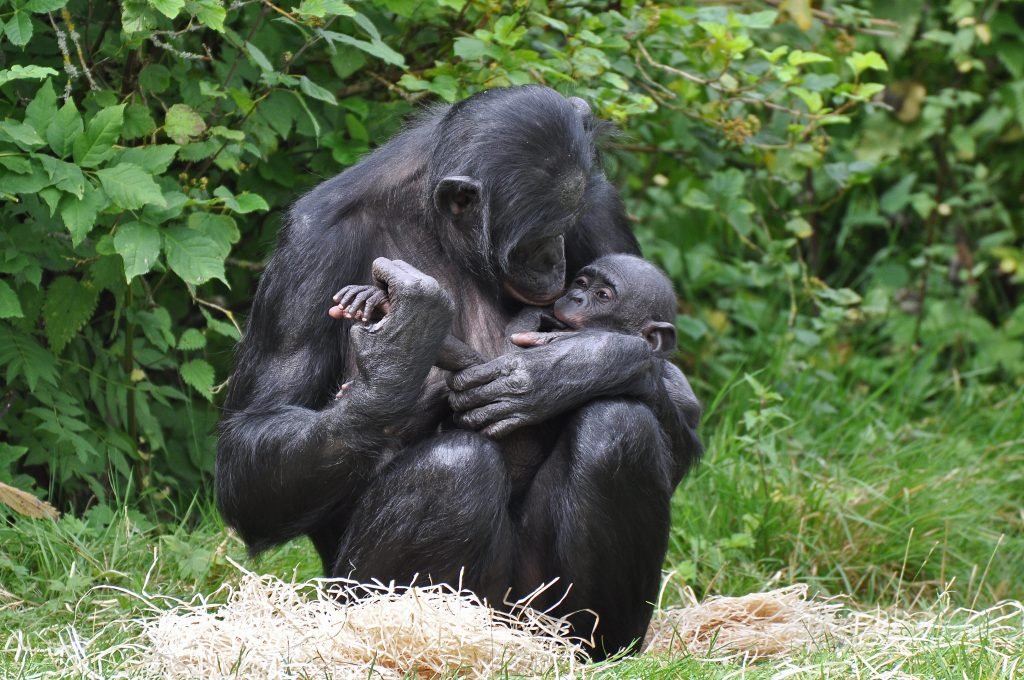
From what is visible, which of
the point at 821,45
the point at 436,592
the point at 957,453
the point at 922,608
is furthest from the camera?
the point at 821,45

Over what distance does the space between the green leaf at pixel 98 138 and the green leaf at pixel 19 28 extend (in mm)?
312

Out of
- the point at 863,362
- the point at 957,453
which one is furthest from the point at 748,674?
the point at 863,362

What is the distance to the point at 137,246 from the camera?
14.7 ft

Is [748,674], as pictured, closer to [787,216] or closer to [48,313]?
[48,313]

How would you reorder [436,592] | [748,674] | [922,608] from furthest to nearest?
1. [922,608]
2. [436,592]
3. [748,674]

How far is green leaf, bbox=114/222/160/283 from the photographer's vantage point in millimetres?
4426

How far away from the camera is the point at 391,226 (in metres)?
4.24

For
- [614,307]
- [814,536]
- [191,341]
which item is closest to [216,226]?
[191,341]

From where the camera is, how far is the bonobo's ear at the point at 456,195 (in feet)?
13.4

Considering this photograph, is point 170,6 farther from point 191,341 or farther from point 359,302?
point 191,341

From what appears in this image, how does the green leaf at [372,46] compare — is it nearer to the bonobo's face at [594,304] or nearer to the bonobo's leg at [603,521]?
the bonobo's face at [594,304]

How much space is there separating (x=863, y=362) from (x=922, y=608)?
2606 millimetres

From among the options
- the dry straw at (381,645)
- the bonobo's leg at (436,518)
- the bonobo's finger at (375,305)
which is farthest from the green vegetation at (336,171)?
the bonobo's finger at (375,305)

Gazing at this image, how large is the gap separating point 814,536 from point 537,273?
2.00 m
